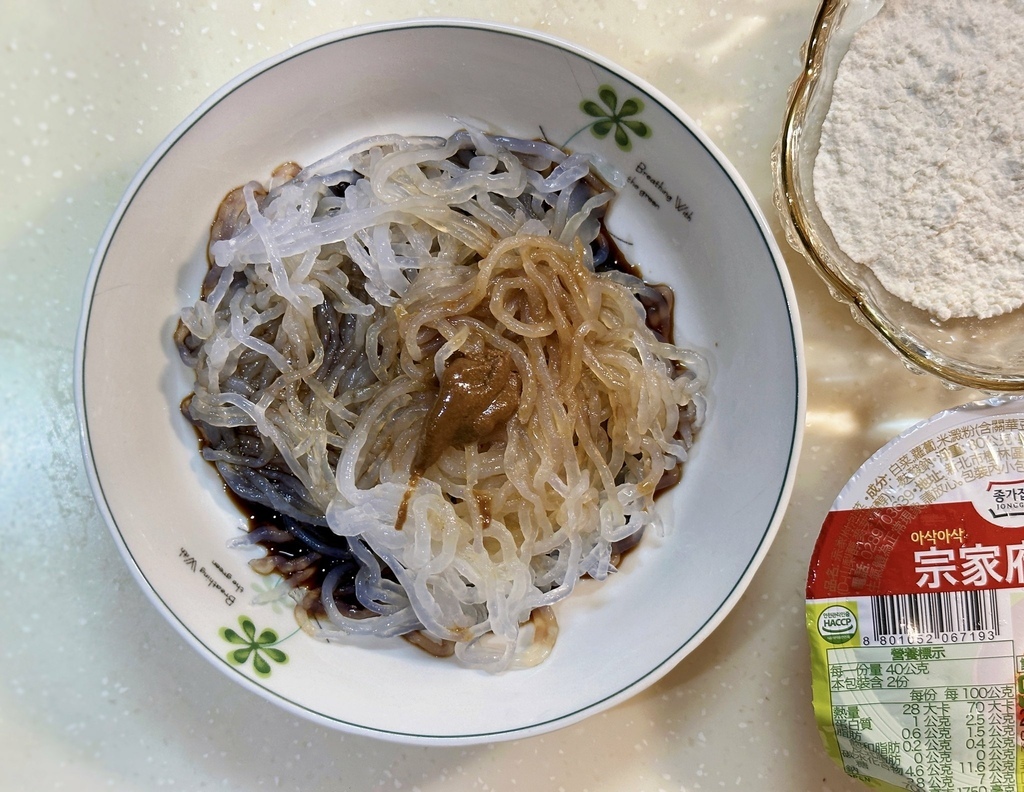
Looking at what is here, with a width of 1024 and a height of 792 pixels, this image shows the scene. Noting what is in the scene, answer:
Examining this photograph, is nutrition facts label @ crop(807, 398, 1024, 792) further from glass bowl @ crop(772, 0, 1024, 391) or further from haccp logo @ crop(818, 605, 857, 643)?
glass bowl @ crop(772, 0, 1024, 391)

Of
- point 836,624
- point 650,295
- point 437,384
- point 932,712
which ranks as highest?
point 650,295

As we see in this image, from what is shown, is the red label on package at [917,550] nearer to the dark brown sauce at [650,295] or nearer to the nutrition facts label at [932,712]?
the nutrition facts label at [932,712]

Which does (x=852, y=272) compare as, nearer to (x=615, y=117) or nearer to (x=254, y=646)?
(x=615, y=117)

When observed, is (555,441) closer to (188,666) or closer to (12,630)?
(188,666)

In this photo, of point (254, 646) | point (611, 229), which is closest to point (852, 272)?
point (611, 229)

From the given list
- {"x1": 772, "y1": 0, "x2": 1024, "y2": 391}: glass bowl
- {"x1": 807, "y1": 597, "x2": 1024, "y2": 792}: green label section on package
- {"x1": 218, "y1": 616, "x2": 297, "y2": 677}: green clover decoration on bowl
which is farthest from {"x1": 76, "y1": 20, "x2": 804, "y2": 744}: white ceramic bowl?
{"x1": 807, "y1": 597, "x2": 1024, "y2": 792}: green label section on package

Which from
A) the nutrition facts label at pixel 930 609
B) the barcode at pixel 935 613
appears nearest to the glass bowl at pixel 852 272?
the nutrition facts label at pixel 930 609
